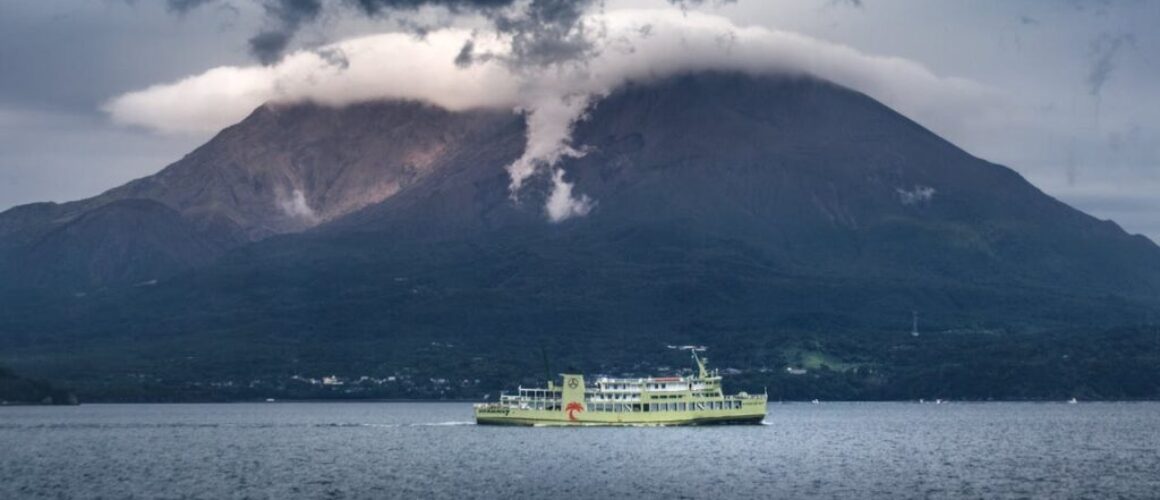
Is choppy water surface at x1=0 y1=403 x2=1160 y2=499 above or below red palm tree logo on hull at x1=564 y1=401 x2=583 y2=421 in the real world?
below

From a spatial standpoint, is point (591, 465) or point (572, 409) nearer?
point (591, 465)

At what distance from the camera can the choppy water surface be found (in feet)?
388

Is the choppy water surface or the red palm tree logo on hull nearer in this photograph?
the choppy water surface

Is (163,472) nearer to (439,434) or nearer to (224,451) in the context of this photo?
(224,451)

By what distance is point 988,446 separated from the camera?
170125mm

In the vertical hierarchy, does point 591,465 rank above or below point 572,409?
below

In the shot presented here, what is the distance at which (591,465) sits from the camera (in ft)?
469

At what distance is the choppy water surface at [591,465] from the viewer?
11819 centimetres

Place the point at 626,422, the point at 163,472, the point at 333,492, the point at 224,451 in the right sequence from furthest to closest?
1. the point at 626,422
2. the point at 224,451
3. the point at 163,472
4. the point at 333,492

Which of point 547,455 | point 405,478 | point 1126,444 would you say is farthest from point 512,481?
point 1126,444

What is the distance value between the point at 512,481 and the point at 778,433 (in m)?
75.9

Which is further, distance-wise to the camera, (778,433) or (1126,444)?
(778,433)

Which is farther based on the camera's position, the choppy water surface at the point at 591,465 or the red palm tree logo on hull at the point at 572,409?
the red palm tree logo on hull at the point at 572,409

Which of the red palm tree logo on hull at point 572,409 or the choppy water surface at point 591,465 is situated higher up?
the red palm tree logo on hull at point 572,409
